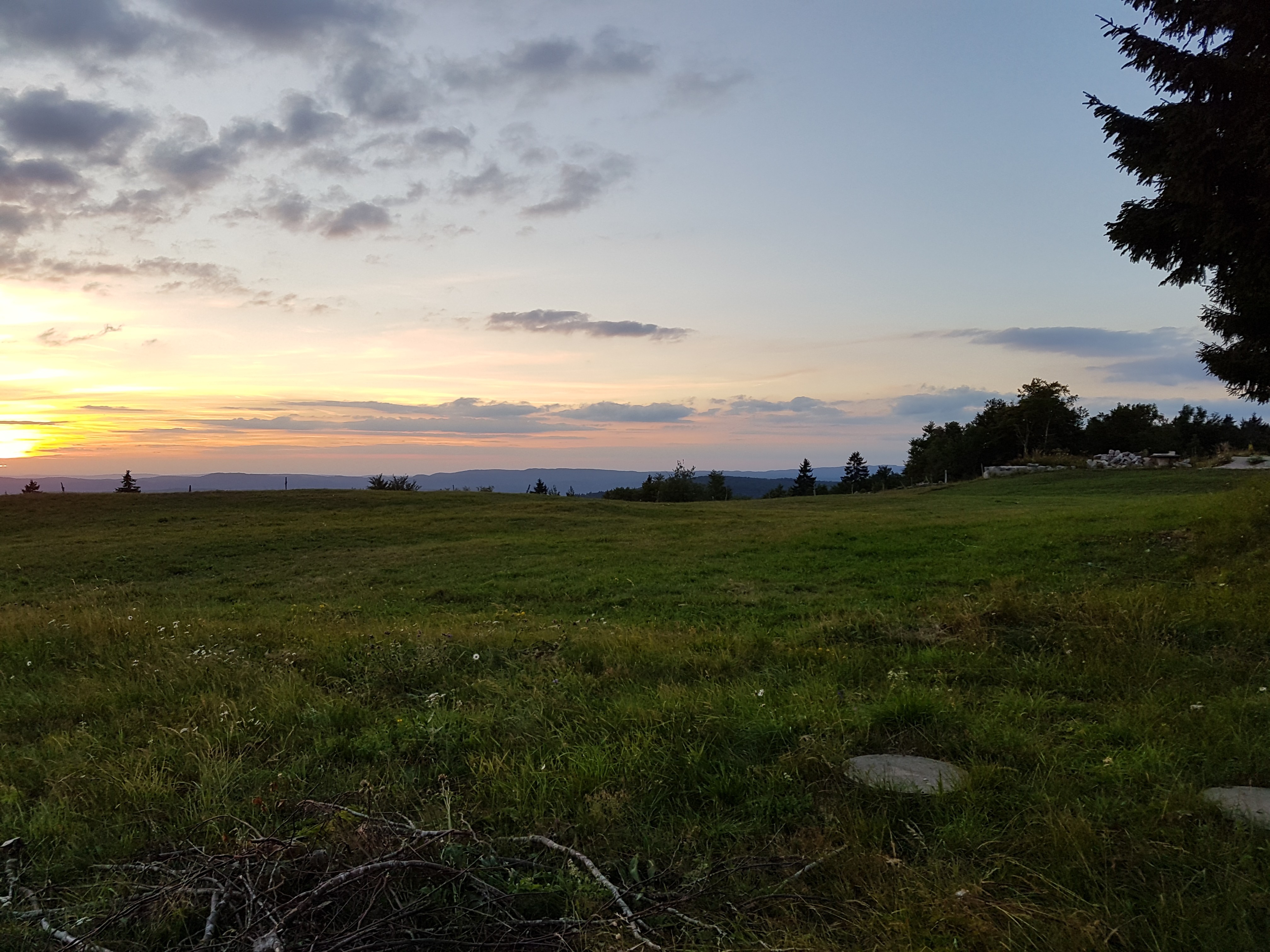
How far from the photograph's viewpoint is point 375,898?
10.4 feet

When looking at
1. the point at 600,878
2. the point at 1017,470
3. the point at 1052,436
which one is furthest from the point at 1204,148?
the point at 1052,436

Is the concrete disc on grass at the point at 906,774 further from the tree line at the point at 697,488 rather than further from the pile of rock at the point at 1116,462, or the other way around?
the tree line at the point at 697,488

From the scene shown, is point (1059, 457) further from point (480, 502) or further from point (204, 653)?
point (204, 653)

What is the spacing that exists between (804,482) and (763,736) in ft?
386

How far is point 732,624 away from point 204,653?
21.8 feet

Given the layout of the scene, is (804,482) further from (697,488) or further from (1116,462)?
(1116,462)

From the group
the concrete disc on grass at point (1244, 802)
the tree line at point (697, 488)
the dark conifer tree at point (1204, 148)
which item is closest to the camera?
the concrete disc on grass at point (1244, 802)

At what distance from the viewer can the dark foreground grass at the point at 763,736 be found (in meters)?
3.20

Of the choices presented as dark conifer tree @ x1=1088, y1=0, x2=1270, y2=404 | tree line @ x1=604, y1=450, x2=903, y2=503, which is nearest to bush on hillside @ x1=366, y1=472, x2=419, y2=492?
tree line @ x1=604, y1=450, x2=903, y2=503

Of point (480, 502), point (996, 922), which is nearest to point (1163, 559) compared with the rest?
point (996, 922)

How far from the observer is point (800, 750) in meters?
4.49

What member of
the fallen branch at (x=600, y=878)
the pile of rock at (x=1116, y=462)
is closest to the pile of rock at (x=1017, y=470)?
the pile of rock at (x=1116, y=462)

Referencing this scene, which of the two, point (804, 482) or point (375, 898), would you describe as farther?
point (804, 482)

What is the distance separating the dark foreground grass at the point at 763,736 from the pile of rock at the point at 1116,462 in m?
36.7
